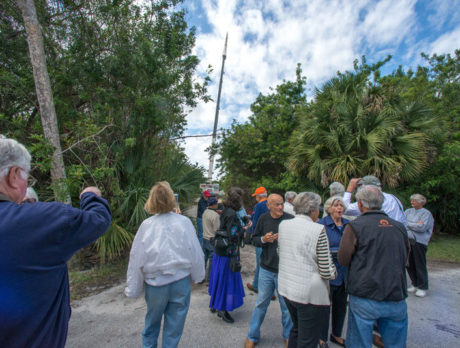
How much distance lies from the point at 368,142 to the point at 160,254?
6305mm

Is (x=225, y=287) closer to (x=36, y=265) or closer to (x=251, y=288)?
(x=251, y=288)

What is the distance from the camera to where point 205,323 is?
3354 millimetres

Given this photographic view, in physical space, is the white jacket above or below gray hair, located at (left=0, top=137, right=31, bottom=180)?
below

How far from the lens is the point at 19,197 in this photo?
4.02 feet

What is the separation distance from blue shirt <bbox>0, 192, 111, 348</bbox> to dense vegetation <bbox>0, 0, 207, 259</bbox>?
13.1 feet

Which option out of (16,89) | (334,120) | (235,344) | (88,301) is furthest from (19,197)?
(334,120)

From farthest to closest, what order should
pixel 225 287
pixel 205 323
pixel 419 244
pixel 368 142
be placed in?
pixel 368 142
pixel 419 244
pixel 225 287
pixel 205 323

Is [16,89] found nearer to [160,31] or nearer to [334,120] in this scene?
[160,31]

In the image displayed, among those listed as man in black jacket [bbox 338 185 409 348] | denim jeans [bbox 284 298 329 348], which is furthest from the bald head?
denim jeans [bbox 284 298 329 348]

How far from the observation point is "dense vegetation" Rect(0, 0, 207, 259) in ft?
17.5

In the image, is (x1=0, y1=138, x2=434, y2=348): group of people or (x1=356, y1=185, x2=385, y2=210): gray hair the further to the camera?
(x1=356, y1=185, x2=385, y2=210): gray hair

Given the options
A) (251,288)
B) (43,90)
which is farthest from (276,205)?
(43,90)

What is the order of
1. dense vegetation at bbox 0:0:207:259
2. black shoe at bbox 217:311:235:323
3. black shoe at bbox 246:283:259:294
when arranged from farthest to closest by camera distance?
dense vegetation at bbox 0:0:207:259
black shoe at bbox 246:283:259:294
black shoe at bbox 217:311:235:323

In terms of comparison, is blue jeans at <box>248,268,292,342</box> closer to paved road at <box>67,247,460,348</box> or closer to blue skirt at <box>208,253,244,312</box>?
paved road at <box>67,247,460,348</box>
